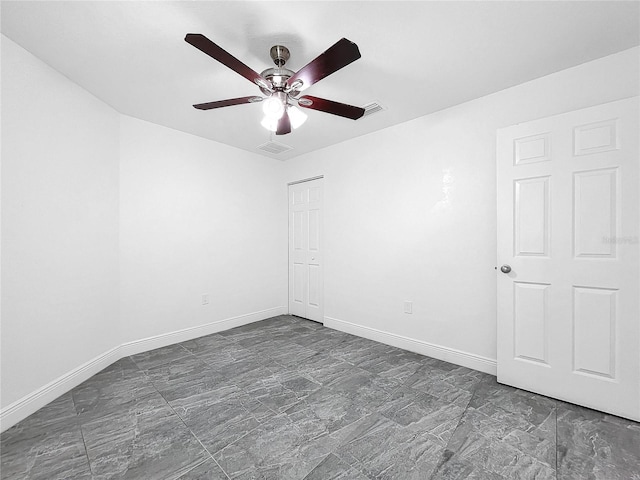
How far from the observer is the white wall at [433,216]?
2.36 m

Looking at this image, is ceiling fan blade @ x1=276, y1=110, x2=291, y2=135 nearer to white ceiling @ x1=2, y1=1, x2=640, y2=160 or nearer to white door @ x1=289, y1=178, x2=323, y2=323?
white ceiling @ x1=2, y1=1, x2=640, y2=160

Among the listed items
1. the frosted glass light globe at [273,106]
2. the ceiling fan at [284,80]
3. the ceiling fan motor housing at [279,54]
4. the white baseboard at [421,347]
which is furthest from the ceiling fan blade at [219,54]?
the white baseboard at [421,347]

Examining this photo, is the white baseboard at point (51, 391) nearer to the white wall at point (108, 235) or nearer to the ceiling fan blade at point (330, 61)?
the white wall at point (108, 235)

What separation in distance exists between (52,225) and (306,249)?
2905 millimetres

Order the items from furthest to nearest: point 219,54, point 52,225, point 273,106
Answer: point 52,225, point 273,106, point 219,54

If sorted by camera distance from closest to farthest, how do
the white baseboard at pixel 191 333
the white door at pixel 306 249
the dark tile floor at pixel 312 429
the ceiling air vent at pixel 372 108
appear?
the dark tile floor at pixel 312 429 → the ceiling air vent at pixel 372 108 → the white baseboard at pixel 191 333 → the white door at pixel 306 249

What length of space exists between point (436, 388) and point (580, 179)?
1944 mm

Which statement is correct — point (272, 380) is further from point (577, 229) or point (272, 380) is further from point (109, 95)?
point (109, 95)

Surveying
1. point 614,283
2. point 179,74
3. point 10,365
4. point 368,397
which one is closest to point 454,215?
point 614,283

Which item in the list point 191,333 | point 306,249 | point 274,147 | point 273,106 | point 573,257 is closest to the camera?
point 273,106

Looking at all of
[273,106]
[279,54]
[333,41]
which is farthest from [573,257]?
[279,54]

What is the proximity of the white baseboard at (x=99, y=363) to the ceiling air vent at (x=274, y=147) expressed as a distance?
2423 millimetres

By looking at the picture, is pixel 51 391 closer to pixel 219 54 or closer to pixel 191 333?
pixel 191 333

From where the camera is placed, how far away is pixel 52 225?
2219 mm
